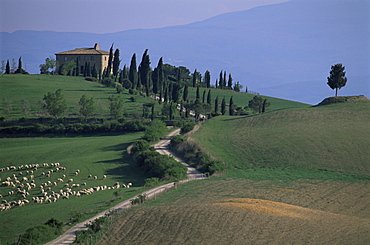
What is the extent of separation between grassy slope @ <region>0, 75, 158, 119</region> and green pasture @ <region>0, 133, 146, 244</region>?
18.6 metres

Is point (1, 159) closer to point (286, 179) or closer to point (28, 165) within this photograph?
point (28, 165)

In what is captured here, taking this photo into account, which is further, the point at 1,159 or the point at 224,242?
the point at 1,159

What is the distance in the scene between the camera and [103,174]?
4819 centimetres

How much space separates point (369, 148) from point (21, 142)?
51278mm

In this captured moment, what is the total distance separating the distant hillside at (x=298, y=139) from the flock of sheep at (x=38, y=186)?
1758 centimetres

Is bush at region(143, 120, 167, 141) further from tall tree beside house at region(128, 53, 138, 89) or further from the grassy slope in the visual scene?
tall tree beside house at region(128, 53, 138, 89)

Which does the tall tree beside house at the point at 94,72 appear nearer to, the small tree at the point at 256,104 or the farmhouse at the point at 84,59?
the farmhouse at the point at 84,59

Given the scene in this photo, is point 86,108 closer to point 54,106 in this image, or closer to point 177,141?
point 54,106

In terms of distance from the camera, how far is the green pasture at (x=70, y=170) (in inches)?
1276

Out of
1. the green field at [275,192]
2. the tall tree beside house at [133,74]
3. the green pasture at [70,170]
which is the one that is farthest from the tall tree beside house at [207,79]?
the green pasture at [70,170]

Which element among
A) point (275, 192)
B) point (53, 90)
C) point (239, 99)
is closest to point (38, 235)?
point (275, 192)

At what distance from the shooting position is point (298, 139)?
5738 cm

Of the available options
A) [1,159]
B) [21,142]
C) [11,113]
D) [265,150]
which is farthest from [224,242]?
[11,113]

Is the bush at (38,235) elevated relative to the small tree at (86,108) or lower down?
lower down
